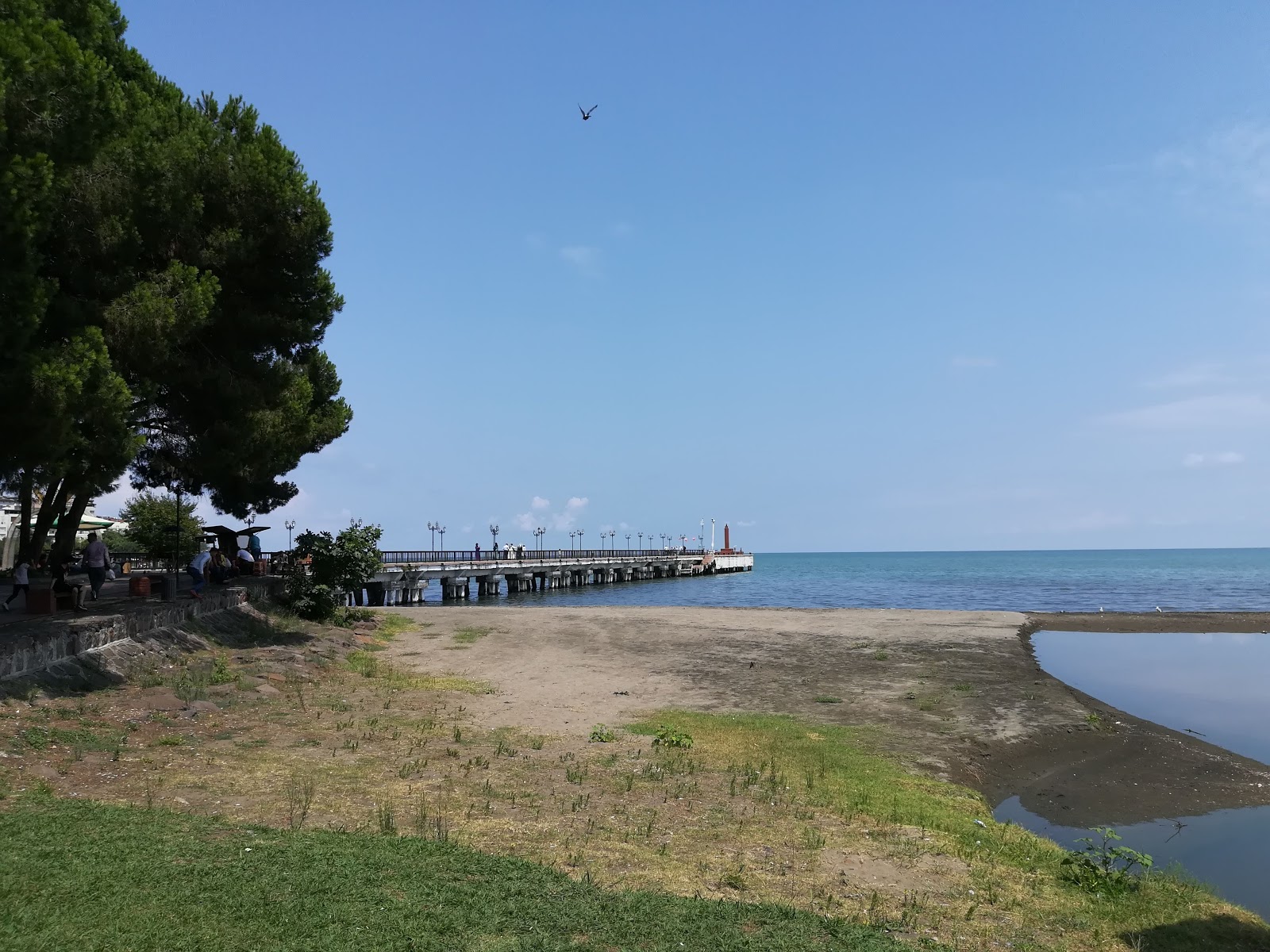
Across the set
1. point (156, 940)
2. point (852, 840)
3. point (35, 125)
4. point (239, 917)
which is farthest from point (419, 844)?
point (35, 125)

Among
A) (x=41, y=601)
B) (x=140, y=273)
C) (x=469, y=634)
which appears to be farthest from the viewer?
(x=469, y=634)

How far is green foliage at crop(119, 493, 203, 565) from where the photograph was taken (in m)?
50.0

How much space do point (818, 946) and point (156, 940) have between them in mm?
4430

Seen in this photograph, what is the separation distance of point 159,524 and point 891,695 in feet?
164

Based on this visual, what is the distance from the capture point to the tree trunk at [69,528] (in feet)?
82.1

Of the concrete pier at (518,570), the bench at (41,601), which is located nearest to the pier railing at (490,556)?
the concrete pier at (518,570)

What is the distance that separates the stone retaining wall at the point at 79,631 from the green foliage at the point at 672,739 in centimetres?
979

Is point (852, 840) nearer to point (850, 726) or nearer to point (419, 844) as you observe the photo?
point (419, 844)

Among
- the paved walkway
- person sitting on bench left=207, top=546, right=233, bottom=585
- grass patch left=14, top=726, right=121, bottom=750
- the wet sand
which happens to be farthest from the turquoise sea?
grass patch left=14, top=726, right=121, bottom=750

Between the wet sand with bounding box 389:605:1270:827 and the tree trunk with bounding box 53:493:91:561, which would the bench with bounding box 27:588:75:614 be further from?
the wet sand with bounding box 389:605:1270:827

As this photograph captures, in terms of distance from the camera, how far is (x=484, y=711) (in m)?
15.9

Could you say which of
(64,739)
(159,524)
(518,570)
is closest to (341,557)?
(64,739)

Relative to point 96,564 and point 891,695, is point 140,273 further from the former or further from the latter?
point 891,695

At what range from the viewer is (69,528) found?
84.2 feet
